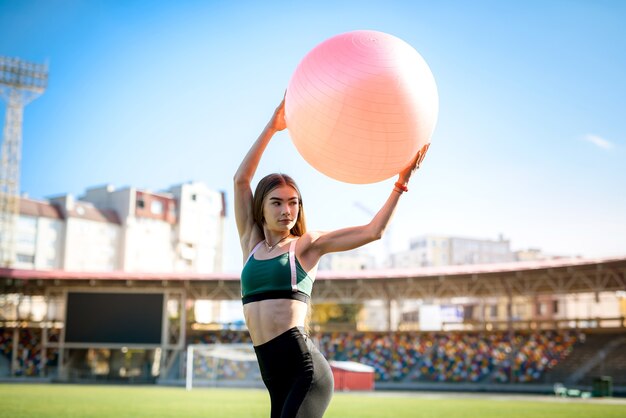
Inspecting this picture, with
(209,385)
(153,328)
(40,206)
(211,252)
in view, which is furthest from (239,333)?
(211,252)

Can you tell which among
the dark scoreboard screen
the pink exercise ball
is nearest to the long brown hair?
the pink exercise ball

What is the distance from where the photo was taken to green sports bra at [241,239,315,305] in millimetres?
2932

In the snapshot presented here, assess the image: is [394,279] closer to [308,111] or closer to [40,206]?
[308,111]

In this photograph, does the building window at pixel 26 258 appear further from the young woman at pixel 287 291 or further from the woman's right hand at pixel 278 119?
the young woman at pixel 287 291

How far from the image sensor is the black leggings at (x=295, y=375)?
2.85 m

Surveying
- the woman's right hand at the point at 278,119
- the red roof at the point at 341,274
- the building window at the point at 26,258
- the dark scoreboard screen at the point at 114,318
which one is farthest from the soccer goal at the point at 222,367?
the building window at the point at 26,258

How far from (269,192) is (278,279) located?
0.43 meters

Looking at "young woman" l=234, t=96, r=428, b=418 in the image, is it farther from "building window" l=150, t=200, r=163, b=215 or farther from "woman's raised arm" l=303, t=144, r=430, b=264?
"building window" l=150, t=200, r=163, b=215

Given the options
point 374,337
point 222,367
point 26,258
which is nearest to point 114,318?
point 222,367

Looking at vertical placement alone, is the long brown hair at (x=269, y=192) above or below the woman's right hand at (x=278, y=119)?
below

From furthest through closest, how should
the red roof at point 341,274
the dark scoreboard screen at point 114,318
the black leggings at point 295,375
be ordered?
the dark scoreboard screen at point 114,318, the red roof at point 341,274, the black leggings at point 295,375

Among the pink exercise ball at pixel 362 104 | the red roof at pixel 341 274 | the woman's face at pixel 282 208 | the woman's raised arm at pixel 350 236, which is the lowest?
the woman's raised arm at pixel 350 236

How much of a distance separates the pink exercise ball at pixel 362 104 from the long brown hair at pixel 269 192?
0.29 meters

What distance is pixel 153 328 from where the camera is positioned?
34.2 metres
